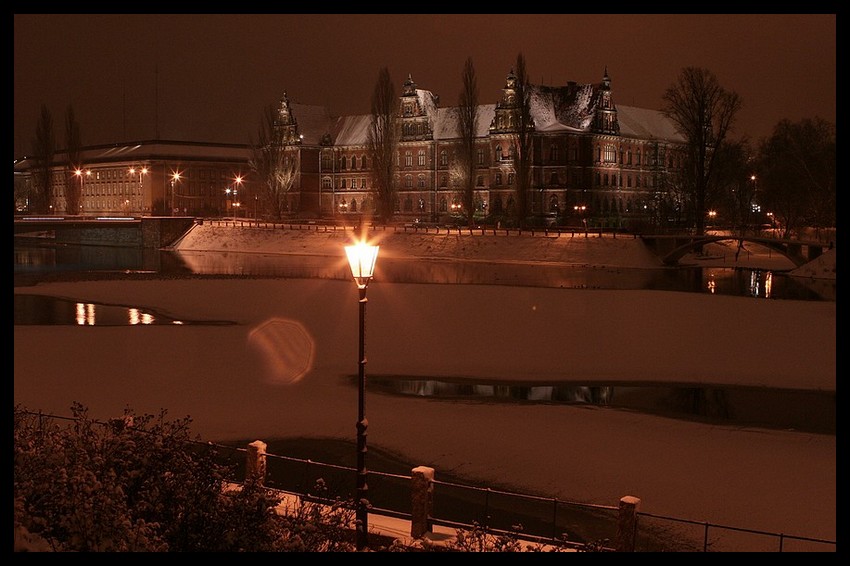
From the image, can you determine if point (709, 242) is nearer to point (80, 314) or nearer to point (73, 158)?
point (80, 314)

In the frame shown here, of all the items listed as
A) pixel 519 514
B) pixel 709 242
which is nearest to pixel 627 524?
pixel 519 514

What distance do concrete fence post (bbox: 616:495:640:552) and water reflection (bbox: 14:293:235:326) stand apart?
27.2 metres

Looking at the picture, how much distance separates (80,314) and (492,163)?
64.1 metres

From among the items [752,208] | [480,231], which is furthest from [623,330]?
[752,208]

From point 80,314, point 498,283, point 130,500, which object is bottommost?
point 130,500

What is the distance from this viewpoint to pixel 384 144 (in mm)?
92812

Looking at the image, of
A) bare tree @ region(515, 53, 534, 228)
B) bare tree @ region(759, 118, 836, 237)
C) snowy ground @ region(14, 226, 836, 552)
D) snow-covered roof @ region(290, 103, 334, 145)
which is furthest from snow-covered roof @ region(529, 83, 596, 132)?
snowy ground @ region(14, 226, 836, 552)

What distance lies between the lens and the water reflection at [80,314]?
37781 mm

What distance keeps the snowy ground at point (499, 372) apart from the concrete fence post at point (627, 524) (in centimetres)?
331

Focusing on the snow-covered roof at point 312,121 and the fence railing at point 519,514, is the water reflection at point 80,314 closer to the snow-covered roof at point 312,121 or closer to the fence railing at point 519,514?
the fence railing at point 519,514

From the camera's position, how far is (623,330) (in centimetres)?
3534

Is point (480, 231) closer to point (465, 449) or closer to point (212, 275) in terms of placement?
point (212, 275)

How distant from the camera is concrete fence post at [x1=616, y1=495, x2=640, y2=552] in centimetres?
1201

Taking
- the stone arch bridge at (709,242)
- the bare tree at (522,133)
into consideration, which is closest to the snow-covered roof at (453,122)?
the bare tree at (522,133)
